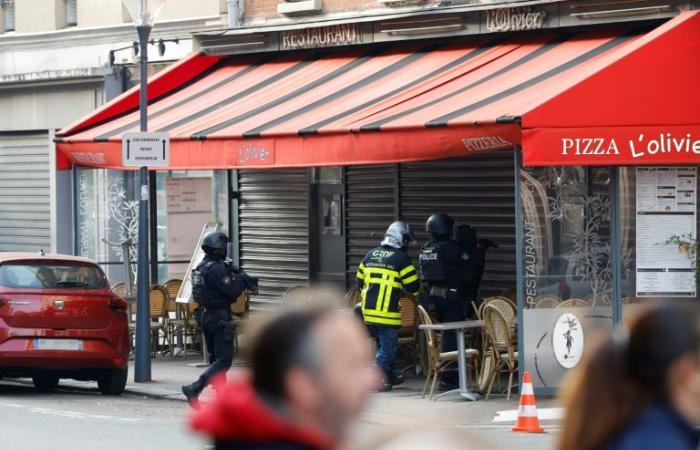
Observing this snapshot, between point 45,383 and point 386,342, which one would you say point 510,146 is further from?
point 45,383

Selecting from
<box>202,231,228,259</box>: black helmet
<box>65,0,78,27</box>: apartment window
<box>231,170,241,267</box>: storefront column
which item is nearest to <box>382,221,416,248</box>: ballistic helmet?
<box>202,231,228,259</box>: black helmet

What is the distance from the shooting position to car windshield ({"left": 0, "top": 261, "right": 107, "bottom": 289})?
1577 cm

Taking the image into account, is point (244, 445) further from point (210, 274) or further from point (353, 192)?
point (353, 192)

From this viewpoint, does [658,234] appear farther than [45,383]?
No

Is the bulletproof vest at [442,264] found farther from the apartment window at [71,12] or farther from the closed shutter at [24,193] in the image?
the closed shutter at [24,193]

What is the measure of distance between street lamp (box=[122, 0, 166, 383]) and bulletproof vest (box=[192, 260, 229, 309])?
2.46m

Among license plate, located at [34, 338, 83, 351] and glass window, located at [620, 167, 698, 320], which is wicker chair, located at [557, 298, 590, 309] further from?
license plate, located at [34, 338, 83, 351]

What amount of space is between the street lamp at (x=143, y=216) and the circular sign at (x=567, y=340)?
4945 millimetres

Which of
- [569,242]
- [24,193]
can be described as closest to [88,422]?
[569,242]

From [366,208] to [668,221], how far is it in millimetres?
5560

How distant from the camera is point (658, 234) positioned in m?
14.4

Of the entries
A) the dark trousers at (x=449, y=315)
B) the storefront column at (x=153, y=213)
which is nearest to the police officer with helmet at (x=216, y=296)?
the dark trousers at (x=449, y=315)

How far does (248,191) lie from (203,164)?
14.3 feet

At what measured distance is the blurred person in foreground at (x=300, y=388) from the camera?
2.77 meters
